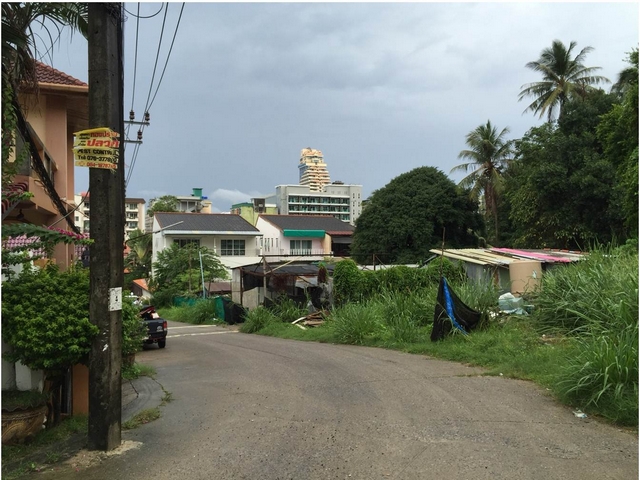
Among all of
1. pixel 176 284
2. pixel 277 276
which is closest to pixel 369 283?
pixel 277 276

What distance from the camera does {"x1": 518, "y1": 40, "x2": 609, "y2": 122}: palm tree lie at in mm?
35000

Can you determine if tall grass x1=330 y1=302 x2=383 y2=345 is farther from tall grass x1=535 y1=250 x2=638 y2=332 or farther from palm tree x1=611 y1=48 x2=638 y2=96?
palm tree x1=611 y1=48 x2=638 y2=96

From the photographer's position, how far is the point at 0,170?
18.6ft

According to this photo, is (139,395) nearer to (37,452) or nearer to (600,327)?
(37,452)

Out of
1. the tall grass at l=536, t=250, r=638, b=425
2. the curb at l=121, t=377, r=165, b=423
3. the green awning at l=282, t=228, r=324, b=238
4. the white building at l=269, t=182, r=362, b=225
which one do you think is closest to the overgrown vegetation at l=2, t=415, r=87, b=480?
the curb at l=121, t=377, r=165, b=423

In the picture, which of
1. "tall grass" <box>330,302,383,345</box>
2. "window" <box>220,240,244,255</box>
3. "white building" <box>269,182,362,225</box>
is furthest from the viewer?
"white building" <box>269,182,362,225</box>

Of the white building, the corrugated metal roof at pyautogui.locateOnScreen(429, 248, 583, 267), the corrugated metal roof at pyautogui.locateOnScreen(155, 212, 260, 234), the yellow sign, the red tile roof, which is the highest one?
the white building

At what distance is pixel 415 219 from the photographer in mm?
38000

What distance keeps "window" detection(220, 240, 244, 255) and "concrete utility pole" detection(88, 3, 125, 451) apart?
4208 cm

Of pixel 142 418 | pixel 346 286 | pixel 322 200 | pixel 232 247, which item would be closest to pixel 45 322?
pixel 142 418

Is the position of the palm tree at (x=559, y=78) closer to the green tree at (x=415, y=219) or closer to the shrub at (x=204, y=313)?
the green tree at (x=415, y=219)

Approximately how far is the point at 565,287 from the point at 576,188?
18.1 metres

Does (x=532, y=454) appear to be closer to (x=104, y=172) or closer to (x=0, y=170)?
(x=104, y=172)

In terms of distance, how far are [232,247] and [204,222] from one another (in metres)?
3.42
